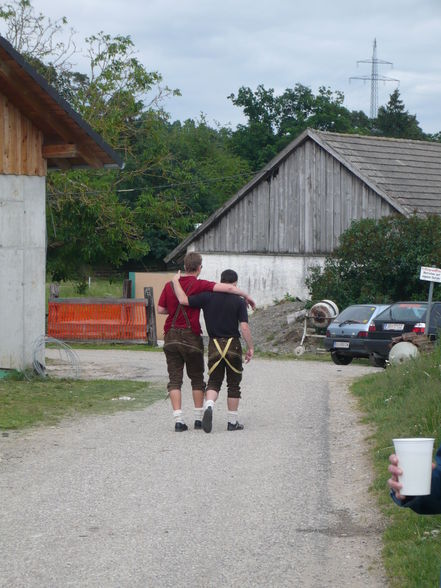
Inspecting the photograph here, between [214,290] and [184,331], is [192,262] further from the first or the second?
[184,331]

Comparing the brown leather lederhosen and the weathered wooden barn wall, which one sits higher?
the weathered wooden barn wall

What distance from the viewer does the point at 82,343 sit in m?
30.7

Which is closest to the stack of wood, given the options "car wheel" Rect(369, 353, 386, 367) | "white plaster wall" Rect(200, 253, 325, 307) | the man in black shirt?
"car wheel" Rect(369, 353, 386, 367)

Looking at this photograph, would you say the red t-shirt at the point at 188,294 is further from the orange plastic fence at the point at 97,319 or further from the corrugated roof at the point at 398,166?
the corrugated roof at the point at 398,166

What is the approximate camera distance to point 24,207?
17625mm

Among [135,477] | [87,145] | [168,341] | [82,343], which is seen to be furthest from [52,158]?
[82,343]

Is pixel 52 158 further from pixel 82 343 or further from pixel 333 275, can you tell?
pixel 333 275

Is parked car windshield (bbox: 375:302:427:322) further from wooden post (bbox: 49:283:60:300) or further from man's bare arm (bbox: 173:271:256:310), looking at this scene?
man's bare arm (bbox: 173:271:256:310)

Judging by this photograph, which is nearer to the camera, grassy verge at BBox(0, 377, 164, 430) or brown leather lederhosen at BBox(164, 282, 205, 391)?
brown leather lederhosen at BBox(164, 282, 205, 391)

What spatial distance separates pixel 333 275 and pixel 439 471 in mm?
28757

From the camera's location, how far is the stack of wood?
21334mm

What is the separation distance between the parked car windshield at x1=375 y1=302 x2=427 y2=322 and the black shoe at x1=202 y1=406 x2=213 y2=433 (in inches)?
510

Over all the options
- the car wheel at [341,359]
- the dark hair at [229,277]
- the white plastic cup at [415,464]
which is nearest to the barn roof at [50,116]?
the dark hair at [229,277]

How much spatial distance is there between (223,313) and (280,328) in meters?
22.5
